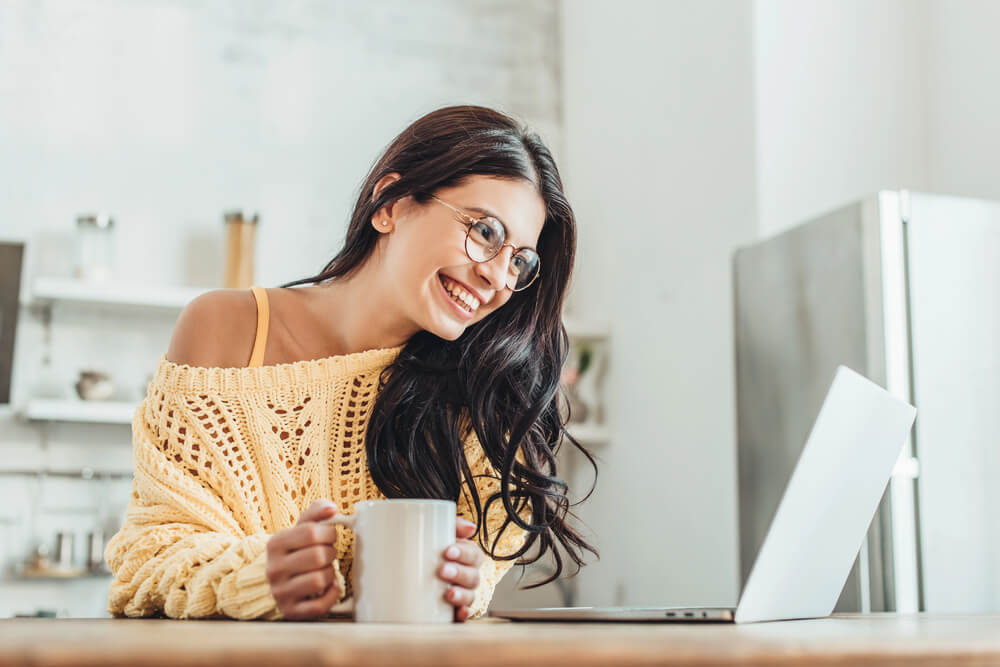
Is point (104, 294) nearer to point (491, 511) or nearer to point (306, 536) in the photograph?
point (491, 511)

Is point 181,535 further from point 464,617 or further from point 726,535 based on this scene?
point 726,535

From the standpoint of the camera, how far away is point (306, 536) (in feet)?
3.02

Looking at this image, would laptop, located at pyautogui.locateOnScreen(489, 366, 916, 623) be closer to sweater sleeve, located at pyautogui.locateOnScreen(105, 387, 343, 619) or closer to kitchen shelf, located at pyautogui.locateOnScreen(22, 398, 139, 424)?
sweater sleeve, located at pyautogui.locateOnScreen(105, 387, 343, 619)

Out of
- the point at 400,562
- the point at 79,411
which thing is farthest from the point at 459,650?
the point at 79,411

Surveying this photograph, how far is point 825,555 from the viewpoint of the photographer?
976mm

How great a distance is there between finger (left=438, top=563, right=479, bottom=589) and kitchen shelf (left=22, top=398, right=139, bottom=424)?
2.05 meters

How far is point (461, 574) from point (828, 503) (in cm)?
34

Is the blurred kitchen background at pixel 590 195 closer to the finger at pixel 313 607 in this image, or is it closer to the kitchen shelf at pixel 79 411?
the kitchen shelf at pixel 79 411

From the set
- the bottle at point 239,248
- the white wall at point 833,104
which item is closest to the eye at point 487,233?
the white wall at point 833,104

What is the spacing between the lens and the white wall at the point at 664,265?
2.76m

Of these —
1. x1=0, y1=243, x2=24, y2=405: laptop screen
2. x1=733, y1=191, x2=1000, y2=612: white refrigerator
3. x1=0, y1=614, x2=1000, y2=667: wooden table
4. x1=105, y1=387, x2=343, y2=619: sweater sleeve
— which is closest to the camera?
x1=0, y1=614, x2=1000, y2=667: wooden table

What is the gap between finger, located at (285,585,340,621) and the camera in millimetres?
923

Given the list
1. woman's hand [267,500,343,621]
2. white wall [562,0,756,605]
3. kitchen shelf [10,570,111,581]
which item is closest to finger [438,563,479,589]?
woman's hand [267,500,343,621]

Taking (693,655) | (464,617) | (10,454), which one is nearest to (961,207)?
(464,617)
